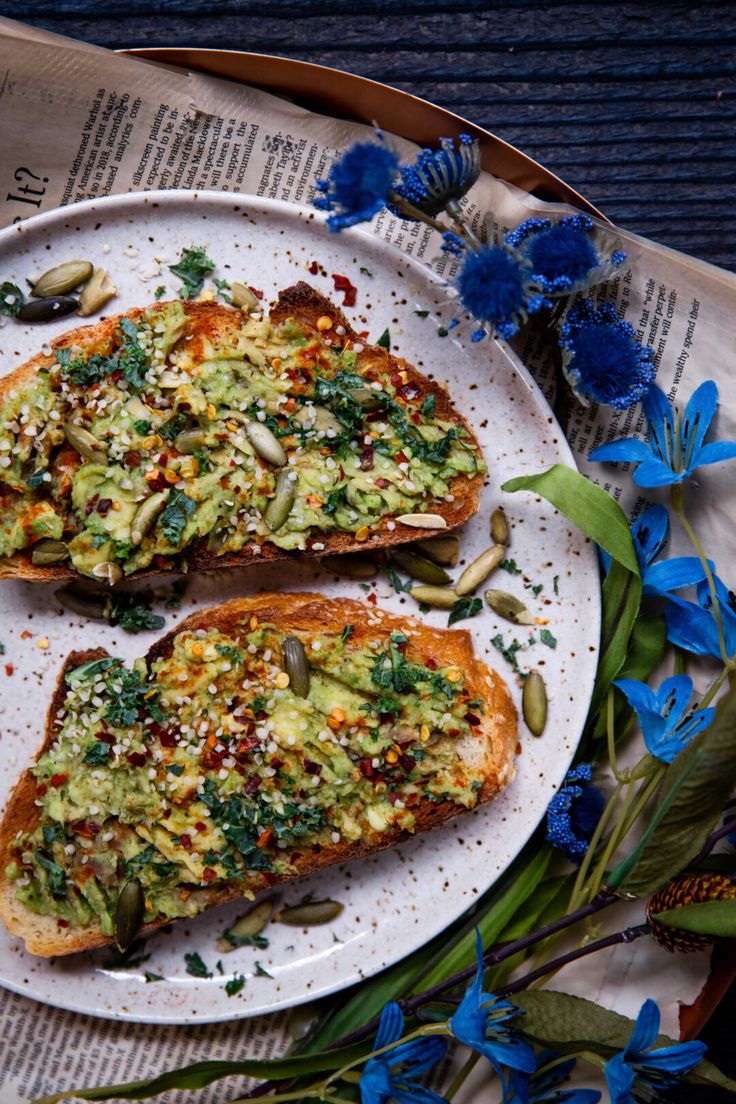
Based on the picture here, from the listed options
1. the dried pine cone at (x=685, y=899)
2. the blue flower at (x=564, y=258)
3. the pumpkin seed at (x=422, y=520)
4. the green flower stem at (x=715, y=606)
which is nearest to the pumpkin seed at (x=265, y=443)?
the pumpkin seed at (x=422, y=520)

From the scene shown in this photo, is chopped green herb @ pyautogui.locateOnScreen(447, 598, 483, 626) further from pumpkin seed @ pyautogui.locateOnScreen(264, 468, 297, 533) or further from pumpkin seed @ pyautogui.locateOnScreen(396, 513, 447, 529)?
pumpkin seed @ pyautogui.locateOnScreen(264, 468, 297, 533)

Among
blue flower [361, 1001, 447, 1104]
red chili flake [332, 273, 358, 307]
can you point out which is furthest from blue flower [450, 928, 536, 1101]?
red chili flake [332, 273, 358, 307]

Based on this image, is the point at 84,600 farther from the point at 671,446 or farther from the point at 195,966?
the point at 671,446

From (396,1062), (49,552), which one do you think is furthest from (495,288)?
(396,1062)

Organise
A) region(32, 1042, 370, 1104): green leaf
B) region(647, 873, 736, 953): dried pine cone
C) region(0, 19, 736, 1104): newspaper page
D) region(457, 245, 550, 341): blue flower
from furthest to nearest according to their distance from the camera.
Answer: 1. region(0, 19, 736, 1104): newspaper page
2. region(32, 1042, 370, 1104): green leaf
3. region(647, 873, 736, 953): dried pine cone
4. region(457, 245, 550, 341): blue flower

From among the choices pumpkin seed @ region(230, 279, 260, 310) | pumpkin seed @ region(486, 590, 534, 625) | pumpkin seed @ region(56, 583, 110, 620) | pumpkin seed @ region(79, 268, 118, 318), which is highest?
pumpkin seed @ region(230, 279, 260, 310)

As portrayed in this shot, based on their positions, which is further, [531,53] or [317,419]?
[531,53]

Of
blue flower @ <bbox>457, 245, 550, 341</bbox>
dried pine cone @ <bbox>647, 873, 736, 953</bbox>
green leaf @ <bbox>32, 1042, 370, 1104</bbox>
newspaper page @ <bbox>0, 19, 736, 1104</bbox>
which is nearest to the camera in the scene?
blue flower @ <bbox>457, 245, 550, 341</bbox>
